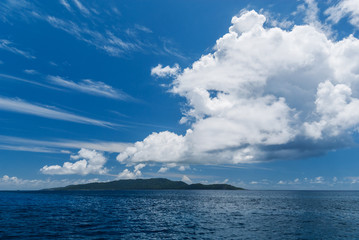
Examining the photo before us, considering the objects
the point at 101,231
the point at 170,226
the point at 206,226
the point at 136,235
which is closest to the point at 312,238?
the point at 206,226

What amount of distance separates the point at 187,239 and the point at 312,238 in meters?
22.3

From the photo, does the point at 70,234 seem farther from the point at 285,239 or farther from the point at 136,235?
the point at 285,239

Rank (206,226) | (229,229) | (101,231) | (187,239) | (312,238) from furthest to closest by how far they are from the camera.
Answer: (206,226), (229,229), (101,231), (312,238), (187,239)

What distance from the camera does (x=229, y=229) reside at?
49781mm

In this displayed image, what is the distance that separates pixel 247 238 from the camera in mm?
42125

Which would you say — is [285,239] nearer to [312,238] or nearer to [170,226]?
[312,238]

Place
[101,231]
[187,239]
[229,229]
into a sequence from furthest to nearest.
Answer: [229,229] → [101,231] → [187,239]

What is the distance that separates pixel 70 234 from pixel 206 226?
27.1 meters

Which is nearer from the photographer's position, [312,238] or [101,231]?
[312,238]

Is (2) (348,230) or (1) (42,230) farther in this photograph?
Answer: (2) (348,230)

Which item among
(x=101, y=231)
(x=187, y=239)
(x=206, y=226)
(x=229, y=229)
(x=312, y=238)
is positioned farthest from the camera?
(x=206, y=226)

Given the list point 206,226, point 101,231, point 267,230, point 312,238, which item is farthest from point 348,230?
point 101,231

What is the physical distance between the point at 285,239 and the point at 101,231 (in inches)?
1303

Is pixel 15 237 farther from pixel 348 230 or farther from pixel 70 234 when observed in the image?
pixel 348 230
